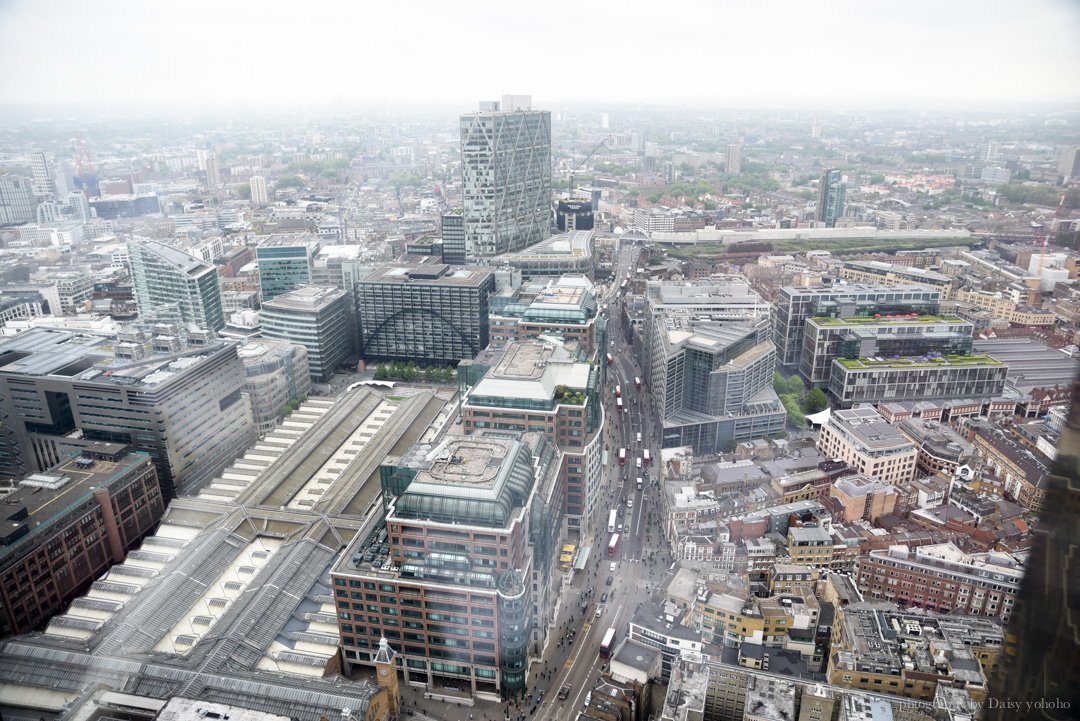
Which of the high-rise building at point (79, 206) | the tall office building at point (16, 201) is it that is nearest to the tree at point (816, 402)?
the tall office building at point (16, 201)

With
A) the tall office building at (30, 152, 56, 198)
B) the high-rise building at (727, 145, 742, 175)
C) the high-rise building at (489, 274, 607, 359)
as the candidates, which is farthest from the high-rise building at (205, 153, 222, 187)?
the high-rise building at (727, 145, 742, 175)

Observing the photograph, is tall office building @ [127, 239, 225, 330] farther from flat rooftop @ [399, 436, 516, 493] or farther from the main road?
flat rooftop @ [399, 436, 516, 493]

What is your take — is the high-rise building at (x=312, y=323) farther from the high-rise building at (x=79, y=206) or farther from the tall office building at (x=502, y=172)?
the high-rise building at (x=79, y=206)

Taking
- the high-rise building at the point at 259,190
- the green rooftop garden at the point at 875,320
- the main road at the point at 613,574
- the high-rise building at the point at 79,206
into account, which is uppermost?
the high-rise building at the point at 79,206

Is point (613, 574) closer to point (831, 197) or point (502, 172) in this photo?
point (502, 172)

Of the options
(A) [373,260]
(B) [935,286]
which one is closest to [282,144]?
(A) [373,260]

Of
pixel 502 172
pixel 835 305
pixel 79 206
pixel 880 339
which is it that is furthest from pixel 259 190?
pixel 880 339
